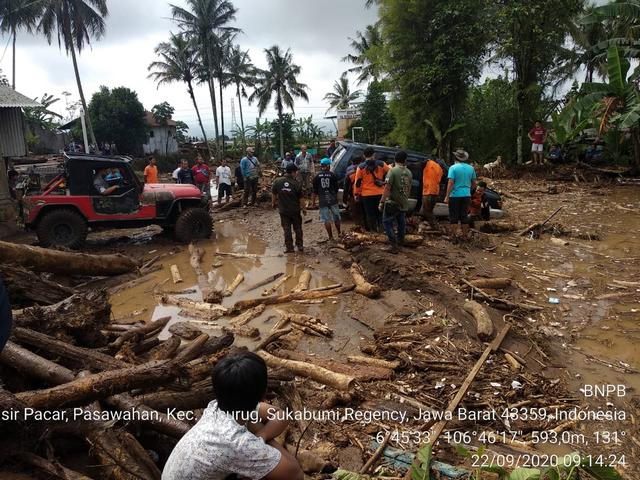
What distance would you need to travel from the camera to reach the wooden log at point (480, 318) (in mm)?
4871

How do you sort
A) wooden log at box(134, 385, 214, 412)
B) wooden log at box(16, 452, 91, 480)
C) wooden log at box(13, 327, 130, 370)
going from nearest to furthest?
wooden log at box(16, 452, 91, 480), wooden log at box(134, 385, 214, 412), wooden log at box(13, 327, 130, 370)

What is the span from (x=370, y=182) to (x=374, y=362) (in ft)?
15.5

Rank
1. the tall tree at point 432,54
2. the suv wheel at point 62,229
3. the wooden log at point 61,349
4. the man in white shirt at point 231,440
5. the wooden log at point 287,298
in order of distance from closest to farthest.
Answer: the man in white shirt at point 231,440 < the wooden log at point 61,349 < the wooden log at point 287,298 < the suv wheel at point 62,229 < the tall tree at point 432,54

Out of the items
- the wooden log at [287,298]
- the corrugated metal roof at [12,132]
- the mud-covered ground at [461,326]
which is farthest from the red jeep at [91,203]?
the corrugated metal roof at [12,132]

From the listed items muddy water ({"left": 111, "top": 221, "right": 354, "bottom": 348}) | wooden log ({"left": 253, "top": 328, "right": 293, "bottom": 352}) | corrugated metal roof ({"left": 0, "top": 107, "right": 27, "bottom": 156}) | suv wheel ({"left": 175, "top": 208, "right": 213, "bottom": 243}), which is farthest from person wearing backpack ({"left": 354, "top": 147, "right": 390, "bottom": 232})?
corrugated metal roof ({"left": 0, "top": 107, "right": 27, "bottom": 156})

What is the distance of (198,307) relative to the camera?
21.0 ft

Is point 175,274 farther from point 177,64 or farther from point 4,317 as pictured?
point 177,64

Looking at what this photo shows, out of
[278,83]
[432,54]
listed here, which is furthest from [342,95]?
[432,54]

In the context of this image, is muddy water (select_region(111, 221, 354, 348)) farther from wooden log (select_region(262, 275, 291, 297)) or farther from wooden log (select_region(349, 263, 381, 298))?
wooden log (select_region(349, 263, 381, 298))

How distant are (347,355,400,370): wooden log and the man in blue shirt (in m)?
4.54

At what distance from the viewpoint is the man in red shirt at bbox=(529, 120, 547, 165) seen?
16891 mm

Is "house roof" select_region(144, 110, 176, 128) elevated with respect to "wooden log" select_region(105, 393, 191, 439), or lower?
elevated

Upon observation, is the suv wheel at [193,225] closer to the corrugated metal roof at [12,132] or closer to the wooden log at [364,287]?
the wooden log at [364,287]

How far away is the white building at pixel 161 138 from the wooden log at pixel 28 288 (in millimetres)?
38374
